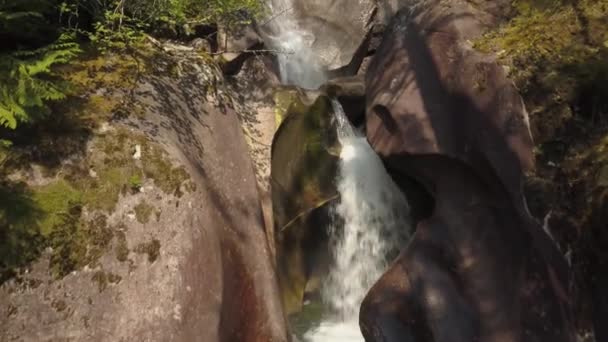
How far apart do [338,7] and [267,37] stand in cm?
307

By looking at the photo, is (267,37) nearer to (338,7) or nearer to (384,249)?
(338,7)

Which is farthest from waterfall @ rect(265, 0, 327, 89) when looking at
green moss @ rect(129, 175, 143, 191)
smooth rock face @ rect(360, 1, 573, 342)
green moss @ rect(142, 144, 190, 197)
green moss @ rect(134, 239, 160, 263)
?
green moss @ rect(134, 239, 160, 263)

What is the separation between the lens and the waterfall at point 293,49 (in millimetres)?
12742

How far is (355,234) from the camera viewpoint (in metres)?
9.06

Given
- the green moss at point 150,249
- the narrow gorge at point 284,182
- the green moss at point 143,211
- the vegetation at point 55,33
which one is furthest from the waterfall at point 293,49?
the green moss at point 150,249

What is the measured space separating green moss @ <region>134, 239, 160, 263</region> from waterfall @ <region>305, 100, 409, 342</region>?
426 cm

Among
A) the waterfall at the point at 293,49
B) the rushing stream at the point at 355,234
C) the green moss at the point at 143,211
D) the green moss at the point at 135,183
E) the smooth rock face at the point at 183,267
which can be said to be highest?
the green moss at the point at 135,183

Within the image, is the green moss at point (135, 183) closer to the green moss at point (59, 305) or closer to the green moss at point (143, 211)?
the green moss at point (143, 211)

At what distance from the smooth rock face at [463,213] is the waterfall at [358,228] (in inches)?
72.6

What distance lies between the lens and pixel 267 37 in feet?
43.9

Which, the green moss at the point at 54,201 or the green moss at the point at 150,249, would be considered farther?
the green moss at the point at 150,249

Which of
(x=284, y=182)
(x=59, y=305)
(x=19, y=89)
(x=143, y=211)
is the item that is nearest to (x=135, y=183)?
(x=143, y=211)

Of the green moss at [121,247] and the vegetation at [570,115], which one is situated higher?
the vegetation at [570,115]

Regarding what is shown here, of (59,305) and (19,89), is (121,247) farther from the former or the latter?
(19,89)
